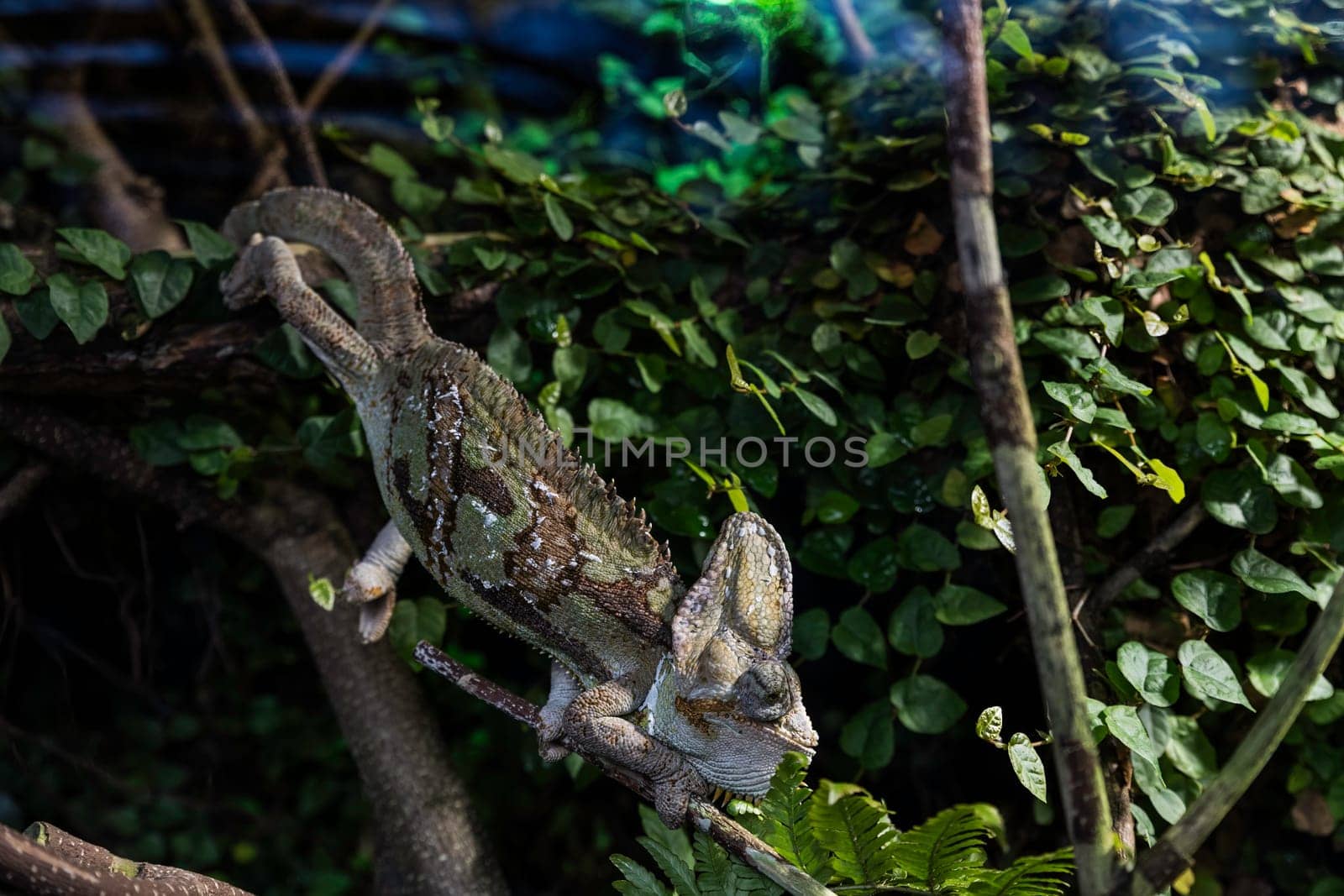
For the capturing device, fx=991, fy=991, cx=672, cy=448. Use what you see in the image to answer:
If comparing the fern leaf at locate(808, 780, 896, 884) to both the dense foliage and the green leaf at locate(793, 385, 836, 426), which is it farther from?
the green leaf at locate(793, 385, 836, 426)

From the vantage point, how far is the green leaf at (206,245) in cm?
198

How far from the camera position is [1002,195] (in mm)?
1955

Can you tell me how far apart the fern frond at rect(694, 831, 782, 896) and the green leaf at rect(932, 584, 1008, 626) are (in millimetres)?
571

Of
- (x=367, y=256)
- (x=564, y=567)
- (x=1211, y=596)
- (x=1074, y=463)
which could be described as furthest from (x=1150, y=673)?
(x=367, y=256)

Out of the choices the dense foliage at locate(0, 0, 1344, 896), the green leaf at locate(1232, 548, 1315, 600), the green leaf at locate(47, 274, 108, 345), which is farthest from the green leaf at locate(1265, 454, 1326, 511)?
the green leaf at locate(47, 274, 108, 345)

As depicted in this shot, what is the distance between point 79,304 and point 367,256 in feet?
1.81

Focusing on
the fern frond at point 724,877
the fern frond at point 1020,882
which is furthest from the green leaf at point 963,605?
the fern frond at point 724,877

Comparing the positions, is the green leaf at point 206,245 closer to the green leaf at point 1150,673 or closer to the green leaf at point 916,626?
the green leaf at point 916,626

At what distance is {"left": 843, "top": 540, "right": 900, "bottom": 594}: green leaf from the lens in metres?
1.85

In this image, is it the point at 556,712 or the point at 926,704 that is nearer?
the point at 556,712

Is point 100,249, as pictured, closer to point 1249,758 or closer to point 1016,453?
point 1016,453

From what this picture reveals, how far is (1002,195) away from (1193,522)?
0.72 m

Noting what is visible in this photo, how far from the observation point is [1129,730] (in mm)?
1580

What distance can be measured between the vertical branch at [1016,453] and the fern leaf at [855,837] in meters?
0.33
